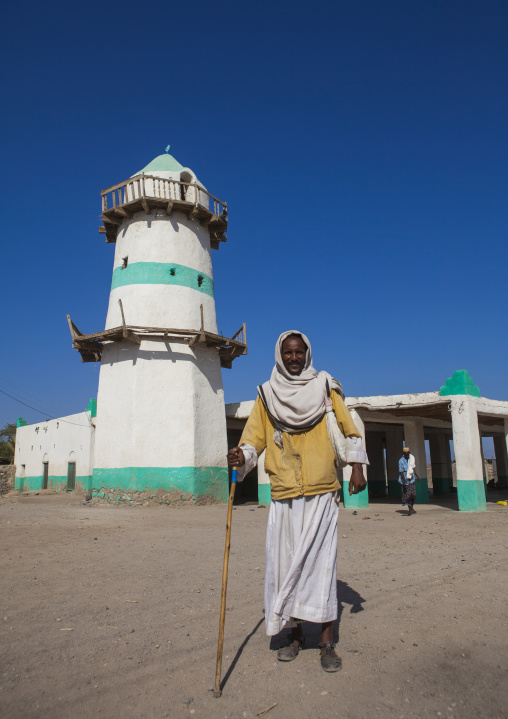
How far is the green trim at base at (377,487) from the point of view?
22.9m

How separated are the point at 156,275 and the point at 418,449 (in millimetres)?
10645

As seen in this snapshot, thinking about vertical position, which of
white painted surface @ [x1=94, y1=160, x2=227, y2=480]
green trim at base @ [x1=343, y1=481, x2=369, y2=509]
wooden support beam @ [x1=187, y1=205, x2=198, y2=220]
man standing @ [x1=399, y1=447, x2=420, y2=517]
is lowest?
green trim at base @ [x1=343, y1=481, x2=369, y2=509]

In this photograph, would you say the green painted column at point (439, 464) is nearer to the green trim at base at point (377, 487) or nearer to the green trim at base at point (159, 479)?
the green trim at base at point (377, 487)

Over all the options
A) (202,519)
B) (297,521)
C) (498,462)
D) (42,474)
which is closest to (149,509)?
(202,519)

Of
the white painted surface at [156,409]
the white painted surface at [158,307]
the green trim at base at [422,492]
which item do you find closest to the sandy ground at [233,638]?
the white painted surface at [156,409]

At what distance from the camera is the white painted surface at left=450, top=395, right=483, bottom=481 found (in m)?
12.6

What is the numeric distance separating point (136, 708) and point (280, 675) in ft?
2.69

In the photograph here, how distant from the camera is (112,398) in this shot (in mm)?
16266

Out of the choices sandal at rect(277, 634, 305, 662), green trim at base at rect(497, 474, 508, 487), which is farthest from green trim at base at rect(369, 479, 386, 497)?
sandal at rect(277, 634, 305, 662)

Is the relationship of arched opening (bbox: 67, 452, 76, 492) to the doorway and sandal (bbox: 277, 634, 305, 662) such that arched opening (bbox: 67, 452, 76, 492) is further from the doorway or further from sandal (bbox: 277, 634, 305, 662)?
sandal (bbox: 277, 634, 305, 662)

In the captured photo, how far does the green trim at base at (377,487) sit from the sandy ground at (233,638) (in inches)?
650

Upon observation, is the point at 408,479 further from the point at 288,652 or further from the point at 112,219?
the point at 112,219

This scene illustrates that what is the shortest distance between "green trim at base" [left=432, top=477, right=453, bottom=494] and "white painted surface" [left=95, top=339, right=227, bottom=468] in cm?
1244

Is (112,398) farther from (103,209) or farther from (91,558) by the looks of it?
(91,558)
